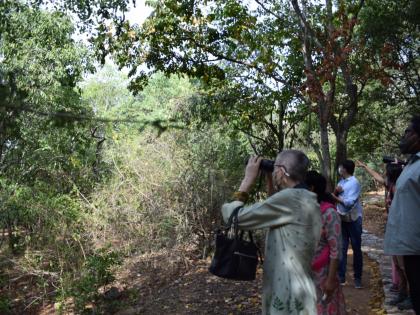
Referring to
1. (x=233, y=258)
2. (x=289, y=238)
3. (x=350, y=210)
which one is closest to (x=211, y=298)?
(x=350, y=210)

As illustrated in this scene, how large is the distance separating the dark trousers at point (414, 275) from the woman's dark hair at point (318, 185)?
77 cm

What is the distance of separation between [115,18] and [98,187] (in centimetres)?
444

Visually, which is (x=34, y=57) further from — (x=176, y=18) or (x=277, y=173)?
(x=277, y=173)

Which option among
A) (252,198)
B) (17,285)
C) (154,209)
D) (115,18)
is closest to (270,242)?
(115,18)

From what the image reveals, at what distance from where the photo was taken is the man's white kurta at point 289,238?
8.38 ft

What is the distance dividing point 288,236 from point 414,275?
1.35 metres

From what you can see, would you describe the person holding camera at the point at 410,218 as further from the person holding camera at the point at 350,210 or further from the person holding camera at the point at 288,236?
the person holding camera at the point at 350,210

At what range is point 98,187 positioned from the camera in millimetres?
9734

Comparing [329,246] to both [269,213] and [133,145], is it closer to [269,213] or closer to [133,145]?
[269,213]

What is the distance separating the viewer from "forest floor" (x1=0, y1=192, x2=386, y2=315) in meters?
6.36

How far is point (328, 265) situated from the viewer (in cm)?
364

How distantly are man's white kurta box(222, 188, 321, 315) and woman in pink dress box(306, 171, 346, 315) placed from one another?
3.23 ft

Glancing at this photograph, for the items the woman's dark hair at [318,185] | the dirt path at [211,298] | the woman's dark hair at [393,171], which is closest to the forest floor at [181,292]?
the dirt path at [211,298]

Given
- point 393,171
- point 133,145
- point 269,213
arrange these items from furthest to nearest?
point 133,145 < point 393,171 < point 269,213
